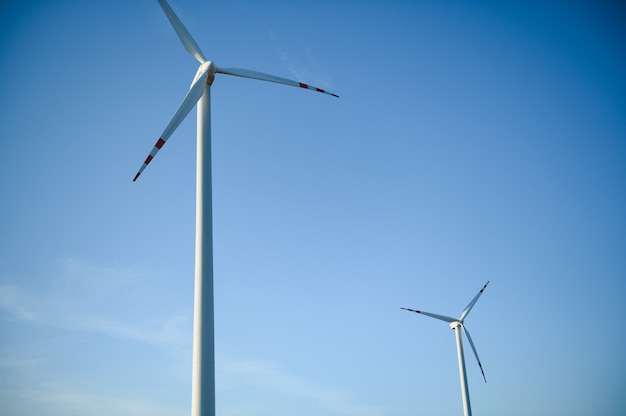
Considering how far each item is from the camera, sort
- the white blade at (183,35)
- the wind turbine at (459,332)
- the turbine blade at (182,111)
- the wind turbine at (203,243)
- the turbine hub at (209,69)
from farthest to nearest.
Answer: the wind turbine at (459,332) → the white blade at (183,35) → the turbine hub at (209,69) → the turbine blade at (182,111) → the wind turbine at (203,243)

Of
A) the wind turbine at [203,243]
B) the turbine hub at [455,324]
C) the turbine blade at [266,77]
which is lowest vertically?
the wind turbine at [203,243]

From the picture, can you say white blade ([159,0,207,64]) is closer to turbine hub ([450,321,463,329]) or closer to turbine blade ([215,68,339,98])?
turbine blade ([215,68,339,98])

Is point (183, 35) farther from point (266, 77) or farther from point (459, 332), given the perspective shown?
point (459, 332)

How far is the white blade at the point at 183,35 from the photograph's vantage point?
106ft

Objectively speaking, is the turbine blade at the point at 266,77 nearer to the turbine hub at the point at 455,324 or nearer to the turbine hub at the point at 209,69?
the turbine hub at the point at 209,69

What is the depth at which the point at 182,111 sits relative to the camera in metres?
26.6

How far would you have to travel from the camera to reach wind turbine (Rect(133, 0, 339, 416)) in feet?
68.9

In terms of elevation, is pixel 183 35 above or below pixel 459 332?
above

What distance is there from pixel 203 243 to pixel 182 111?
8.16 metres

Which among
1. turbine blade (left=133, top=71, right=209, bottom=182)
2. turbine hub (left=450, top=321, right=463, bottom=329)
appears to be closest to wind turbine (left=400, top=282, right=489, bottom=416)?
turbine hub (left=450, top=321, right=463, bottom=329)

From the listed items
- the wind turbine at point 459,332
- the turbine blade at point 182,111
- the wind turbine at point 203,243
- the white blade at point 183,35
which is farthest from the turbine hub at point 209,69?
the wind turbine at point 459,332

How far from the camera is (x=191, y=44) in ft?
106

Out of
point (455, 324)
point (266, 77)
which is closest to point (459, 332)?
point (455, 324)

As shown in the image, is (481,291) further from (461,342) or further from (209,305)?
(209,305)
